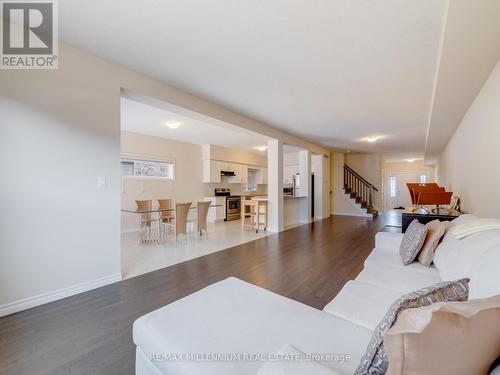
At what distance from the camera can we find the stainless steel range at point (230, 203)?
7.89 metres

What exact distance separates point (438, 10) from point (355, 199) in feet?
25.9

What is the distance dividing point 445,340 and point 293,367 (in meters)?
0.41

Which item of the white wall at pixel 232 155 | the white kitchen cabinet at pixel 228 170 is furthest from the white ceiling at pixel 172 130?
the white kitchen cabinet at pixel 228 170

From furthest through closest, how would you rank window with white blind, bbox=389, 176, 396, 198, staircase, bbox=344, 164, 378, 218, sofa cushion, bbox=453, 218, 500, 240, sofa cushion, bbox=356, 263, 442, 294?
window with white blind, bbox=389, 176, 396, 198
staircase, bbox=344, 164, 378, 218
sofa cushion, bbox=356, 263, 442, 294
sofa cushion, bbox=453, 218, 500, 240

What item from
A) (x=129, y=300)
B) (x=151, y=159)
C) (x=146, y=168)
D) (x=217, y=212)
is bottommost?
(x=129, y=300)

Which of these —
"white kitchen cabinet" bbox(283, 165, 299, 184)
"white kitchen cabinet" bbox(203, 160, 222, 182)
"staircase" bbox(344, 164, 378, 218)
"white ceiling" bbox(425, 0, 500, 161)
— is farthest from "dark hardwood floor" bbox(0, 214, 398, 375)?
"white kitchen cabinet" bbox(283, 165, 299, 184)

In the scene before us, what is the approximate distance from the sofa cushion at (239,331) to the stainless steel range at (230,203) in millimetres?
6521

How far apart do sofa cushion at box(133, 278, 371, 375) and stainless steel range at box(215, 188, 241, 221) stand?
21.4ft

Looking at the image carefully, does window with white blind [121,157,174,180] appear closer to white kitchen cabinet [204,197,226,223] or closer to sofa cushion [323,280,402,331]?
white kitchen cabinet [204,197,226,223]

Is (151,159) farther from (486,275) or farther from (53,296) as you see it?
(486,275)

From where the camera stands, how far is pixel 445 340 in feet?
1.76

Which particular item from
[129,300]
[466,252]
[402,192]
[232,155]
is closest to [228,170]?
[232,155]

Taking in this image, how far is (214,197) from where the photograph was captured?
7816 mm

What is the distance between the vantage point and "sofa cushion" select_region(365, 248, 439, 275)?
1.92m
